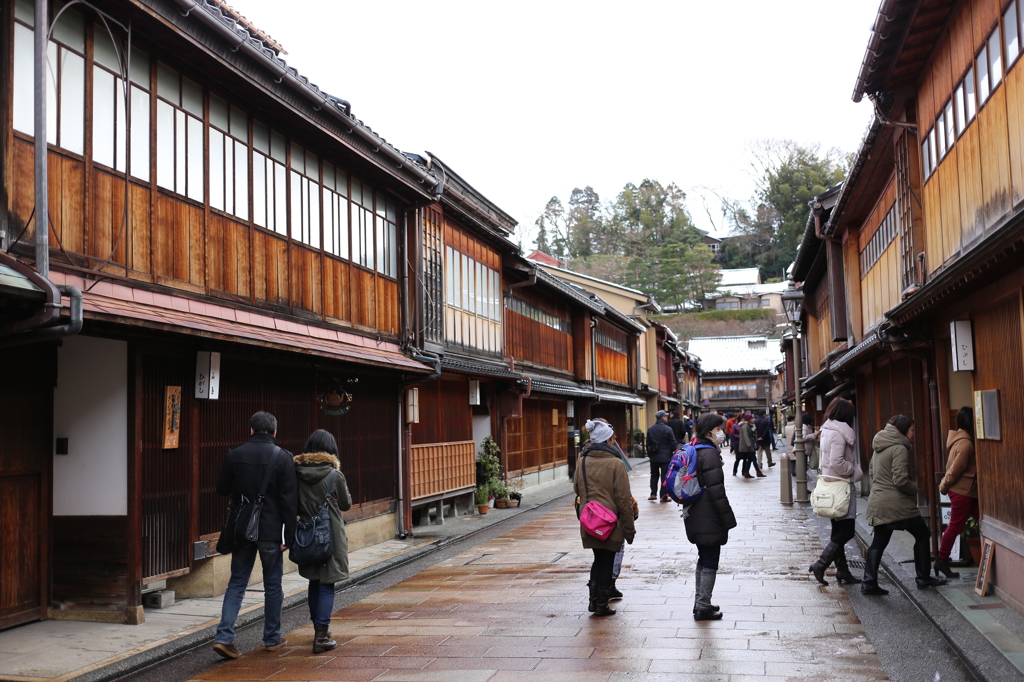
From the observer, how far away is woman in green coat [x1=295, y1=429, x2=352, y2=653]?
8156mm

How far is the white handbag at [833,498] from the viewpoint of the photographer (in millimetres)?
10469

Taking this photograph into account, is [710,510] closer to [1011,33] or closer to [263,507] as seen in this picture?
[263,507]

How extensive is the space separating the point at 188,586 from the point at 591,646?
497 centimetres

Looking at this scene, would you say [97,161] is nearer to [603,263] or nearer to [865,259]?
[865,259]

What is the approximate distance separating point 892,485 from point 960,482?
0.96 meters

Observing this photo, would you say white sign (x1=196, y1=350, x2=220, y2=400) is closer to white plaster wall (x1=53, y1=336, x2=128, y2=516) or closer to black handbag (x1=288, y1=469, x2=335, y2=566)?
white plaster wall (x1=53, y1=336, x2=128, y2=516)

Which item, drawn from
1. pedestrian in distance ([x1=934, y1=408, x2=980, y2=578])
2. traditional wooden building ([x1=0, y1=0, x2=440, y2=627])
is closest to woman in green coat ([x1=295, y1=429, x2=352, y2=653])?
traditional wooden building ([x1=0, y1=0, x2=440, y2=627])

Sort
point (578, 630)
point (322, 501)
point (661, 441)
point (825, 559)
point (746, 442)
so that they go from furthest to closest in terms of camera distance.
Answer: point (746, 442) → point (661, 441) → point (825, 559) → point (578, 630) → point (322, 501)

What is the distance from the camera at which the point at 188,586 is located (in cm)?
1045

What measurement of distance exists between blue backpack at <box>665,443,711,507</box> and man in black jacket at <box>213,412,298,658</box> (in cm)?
373

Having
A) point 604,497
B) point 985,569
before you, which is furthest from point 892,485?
point 604,497

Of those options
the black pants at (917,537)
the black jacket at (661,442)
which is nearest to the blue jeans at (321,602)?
the black pants at (917,537)

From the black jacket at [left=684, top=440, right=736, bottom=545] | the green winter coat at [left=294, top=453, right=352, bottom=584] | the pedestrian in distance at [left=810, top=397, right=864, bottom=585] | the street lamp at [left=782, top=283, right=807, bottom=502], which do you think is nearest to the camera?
the green winter coat at [left=294, top=453, right=352, bottom=584]

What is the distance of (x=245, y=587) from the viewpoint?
8.16 m
